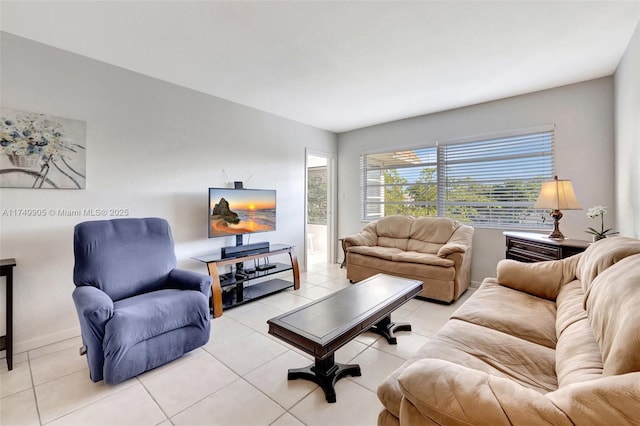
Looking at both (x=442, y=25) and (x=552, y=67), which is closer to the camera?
(x=442, y=25)

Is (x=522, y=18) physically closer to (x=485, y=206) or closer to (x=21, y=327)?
(x=485, y=206)

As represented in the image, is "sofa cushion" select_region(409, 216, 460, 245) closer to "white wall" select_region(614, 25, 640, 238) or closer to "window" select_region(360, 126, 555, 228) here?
"window" select_region(360, 126, 555, 228)

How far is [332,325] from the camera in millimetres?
1787

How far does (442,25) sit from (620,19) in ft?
4.32

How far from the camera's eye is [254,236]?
13.3 ft

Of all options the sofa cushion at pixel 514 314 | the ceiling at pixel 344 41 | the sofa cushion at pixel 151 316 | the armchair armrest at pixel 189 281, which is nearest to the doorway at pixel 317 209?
the ceiling at pixel 344 41

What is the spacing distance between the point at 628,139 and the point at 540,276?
160 cm

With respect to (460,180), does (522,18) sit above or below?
above

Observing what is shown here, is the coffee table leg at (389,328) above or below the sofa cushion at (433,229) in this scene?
below

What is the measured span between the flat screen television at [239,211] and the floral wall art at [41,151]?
1.23m

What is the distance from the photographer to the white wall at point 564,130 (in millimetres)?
3076

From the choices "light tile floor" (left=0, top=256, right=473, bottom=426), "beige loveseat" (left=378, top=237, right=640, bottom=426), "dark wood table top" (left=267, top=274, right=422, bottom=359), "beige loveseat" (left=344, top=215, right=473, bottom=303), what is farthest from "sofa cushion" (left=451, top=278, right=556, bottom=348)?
"beige loveseat" (left=344, top=215, right=473, bottom=303)

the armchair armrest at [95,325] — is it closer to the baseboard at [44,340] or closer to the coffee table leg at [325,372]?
the baseboard at [44,340]

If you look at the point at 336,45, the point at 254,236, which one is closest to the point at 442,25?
the point at 336,45
